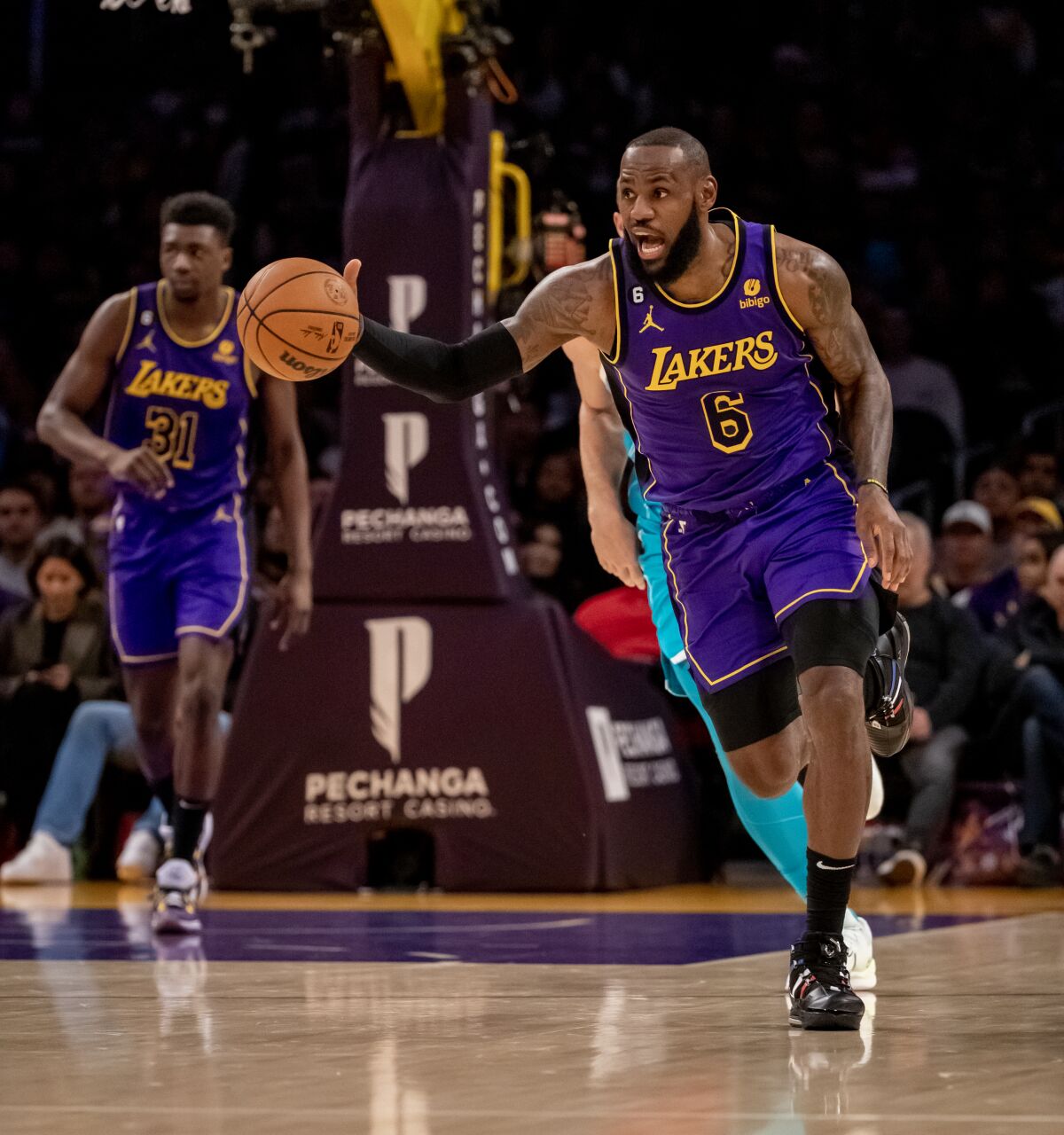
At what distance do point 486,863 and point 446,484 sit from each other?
1640 mm

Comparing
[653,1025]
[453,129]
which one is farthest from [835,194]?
[653,1025]

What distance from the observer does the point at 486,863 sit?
8672 millimetres

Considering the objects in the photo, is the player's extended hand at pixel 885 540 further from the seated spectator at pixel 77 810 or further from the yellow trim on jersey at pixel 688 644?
the seated spectator at pixel 77 810

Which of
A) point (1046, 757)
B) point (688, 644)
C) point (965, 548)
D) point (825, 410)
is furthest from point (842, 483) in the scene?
point (965, 548)

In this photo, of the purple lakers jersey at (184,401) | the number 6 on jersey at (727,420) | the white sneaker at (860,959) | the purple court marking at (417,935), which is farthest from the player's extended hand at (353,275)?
the purple lakers jersey at (184,401)

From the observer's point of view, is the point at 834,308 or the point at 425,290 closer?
the point at 834,308

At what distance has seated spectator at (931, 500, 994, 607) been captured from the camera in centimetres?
1047

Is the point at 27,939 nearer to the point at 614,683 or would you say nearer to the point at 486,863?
the point at 486,863

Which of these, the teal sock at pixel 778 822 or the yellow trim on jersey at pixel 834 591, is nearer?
the yellow trim on jersey at pixel 834 591

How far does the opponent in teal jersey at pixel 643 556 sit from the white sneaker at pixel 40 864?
4380 mm

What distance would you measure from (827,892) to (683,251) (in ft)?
4.70

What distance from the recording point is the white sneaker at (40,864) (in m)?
9.23

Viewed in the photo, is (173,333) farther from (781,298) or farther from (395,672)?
(781,298)

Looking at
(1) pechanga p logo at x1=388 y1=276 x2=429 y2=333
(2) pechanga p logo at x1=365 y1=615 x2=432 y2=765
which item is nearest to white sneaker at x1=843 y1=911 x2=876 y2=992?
(2) pechanga p logo at x1=365 y1=615 x2=432 y2=765
